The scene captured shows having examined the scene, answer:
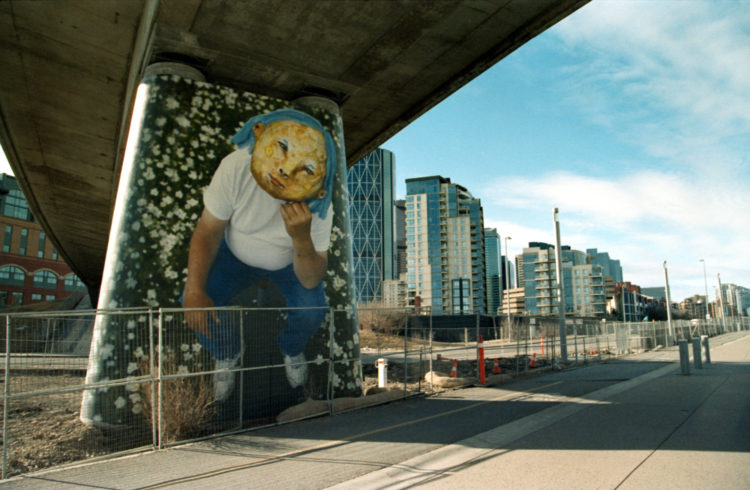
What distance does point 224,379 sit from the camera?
34.1ft

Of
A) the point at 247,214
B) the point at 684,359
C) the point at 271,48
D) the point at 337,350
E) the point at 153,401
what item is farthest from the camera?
the point at 684,359

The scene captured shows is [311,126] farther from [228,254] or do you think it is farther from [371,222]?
[371,222]

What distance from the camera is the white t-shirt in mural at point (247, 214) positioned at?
38.4 ft

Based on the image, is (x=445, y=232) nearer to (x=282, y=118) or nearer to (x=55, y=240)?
(x=55, y=240)

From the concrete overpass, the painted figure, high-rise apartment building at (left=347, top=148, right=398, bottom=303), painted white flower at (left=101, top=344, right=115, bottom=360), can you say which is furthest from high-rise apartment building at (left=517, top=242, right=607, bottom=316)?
painted white flower at (left=101, top=344, right=115, bottom=360)

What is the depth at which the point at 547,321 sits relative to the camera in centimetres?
2311

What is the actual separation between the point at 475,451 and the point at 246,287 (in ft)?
21.0

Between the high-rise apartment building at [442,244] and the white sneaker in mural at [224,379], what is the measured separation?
15512 centimetres

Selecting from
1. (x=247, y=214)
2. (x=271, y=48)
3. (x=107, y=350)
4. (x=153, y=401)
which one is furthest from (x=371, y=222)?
(x=153, y=401)

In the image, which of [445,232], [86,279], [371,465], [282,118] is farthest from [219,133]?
[445,232]

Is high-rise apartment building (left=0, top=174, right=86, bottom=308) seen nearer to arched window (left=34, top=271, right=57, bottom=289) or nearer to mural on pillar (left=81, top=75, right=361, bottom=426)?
arched window (left=34, top=271, right=57, bottom=289)

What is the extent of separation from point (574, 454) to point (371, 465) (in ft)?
9.33

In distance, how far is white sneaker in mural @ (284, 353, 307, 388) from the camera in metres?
11.6

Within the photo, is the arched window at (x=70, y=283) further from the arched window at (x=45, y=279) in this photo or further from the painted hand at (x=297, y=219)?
Answer: the painted hand at (x=297, y=219)
